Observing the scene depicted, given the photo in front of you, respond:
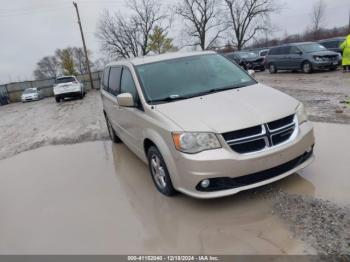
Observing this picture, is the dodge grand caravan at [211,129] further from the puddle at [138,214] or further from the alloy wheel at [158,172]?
the puddle at [138,214]

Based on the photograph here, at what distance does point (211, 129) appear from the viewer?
3.19 m

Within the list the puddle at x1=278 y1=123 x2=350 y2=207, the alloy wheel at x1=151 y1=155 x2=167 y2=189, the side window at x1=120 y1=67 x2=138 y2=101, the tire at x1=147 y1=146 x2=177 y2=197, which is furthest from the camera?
the side window at x1=120 y1=67 x2=138 y2=101

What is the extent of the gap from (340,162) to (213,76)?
2.21m

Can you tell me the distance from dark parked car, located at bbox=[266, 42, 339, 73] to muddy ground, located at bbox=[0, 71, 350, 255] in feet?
37.0

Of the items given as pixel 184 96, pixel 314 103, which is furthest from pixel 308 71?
pixel 184 96

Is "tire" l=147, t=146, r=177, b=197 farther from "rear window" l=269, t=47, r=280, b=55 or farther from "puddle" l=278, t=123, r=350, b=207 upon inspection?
"rear window" l=269, t=47, r=280, b=55

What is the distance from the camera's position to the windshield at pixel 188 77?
4094 mm

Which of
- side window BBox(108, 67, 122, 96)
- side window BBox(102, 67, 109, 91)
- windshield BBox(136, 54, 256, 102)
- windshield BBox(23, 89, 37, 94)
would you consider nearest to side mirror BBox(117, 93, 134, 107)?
windshield BBox(136, 54, 256, 102)

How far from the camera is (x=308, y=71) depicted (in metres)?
16.4

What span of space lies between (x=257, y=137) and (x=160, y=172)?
4.37 ft

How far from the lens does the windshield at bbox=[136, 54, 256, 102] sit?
4.09 m

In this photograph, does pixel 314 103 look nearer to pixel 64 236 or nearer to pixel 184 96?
pixel 184 96

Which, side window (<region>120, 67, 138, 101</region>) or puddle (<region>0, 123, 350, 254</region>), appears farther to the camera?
side window (<region>120, 67, 138, 101</region>)

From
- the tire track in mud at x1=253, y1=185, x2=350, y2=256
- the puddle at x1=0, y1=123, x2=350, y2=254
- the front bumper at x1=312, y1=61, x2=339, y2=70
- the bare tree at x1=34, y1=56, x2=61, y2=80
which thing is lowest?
the bare tree at x1=34, y1=56, x2=61, y2=80
